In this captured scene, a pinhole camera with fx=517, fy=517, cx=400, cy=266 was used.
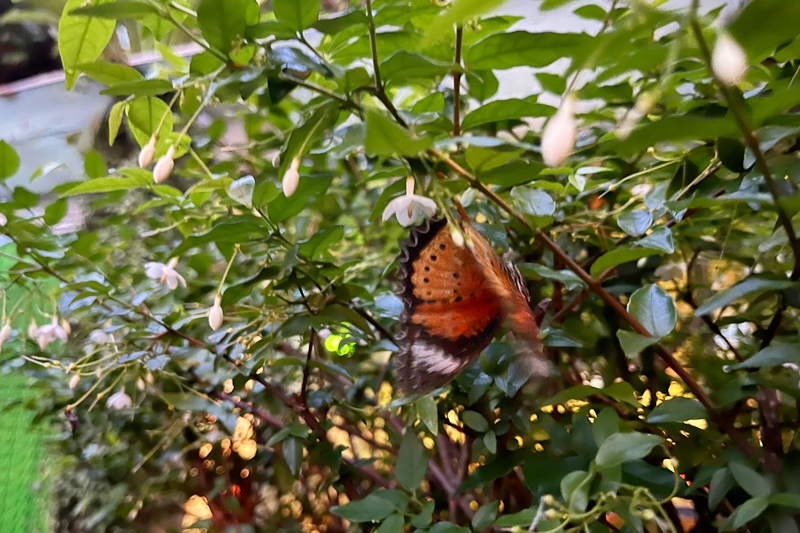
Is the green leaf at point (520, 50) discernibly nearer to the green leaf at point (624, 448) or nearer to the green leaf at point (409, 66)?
the green leaf at point (409, 66)

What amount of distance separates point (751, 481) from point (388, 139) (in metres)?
0.31

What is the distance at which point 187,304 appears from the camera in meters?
0.69

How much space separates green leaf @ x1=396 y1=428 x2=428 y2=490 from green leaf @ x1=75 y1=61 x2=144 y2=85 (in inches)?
15.0

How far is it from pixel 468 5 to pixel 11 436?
4.69 ft

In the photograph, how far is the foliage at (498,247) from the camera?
32 centimetres

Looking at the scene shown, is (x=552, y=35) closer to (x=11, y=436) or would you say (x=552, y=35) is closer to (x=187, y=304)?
(x=187, y=304)

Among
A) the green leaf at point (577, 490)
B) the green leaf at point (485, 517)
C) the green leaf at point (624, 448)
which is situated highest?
the green leaf at point (624, 448)

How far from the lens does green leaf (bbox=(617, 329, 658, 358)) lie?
0.34 m

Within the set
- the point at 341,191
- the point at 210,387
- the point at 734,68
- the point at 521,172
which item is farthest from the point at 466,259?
the point at 341,191

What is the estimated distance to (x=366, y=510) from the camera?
0.44 m

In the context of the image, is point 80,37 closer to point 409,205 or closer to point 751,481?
point 409,205

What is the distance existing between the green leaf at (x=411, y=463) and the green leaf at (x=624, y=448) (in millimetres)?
190

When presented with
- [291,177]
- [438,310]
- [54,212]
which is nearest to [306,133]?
[291,177]

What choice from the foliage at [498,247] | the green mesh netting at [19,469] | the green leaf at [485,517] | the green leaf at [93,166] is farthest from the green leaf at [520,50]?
the green mesh netting at [19,469]
